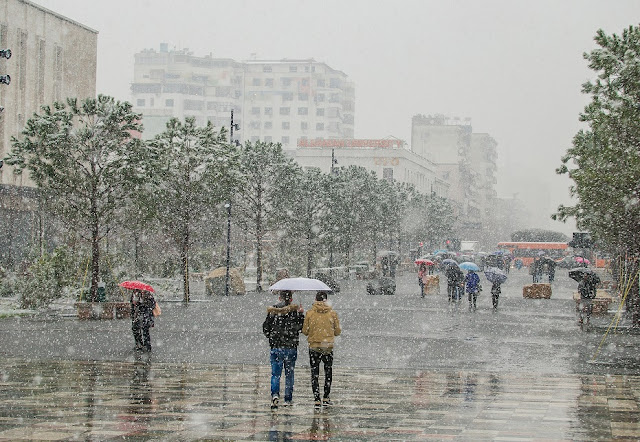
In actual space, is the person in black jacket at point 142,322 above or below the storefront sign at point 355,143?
below

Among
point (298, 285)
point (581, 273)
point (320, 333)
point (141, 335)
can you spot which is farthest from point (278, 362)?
point (581, 273)

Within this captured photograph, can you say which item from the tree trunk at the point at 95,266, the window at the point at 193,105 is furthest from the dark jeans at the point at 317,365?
the window at the point at 193,105

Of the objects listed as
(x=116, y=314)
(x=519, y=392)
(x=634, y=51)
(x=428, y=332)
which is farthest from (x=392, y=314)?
(x=519, y=392)

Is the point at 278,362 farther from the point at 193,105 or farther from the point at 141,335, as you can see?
the point at 193,105

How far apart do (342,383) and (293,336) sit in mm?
3470

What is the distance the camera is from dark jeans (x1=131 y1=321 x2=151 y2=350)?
21703mm

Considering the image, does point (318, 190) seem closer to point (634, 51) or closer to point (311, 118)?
point (634, 51)

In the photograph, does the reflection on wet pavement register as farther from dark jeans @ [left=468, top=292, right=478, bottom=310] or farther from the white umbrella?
dark jeans @ [left=468, top=292, right=478, bottom=310]

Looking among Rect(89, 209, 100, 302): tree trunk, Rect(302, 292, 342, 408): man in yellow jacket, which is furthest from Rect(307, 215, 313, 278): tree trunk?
Rect(302, 292, 342, 408): man in yellow jacket

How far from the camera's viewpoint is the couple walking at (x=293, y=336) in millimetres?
13414

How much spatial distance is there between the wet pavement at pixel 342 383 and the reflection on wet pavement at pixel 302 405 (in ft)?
0.09

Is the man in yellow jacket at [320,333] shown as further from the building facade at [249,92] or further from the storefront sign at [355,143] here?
the building facade at [249,92]

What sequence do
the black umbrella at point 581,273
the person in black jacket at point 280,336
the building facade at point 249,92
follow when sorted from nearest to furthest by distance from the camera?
the person in black jacket at point 280,336 → the black umbrella at point 581,273 → the building facade at point 249,92

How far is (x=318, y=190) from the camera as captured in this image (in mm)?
58719
